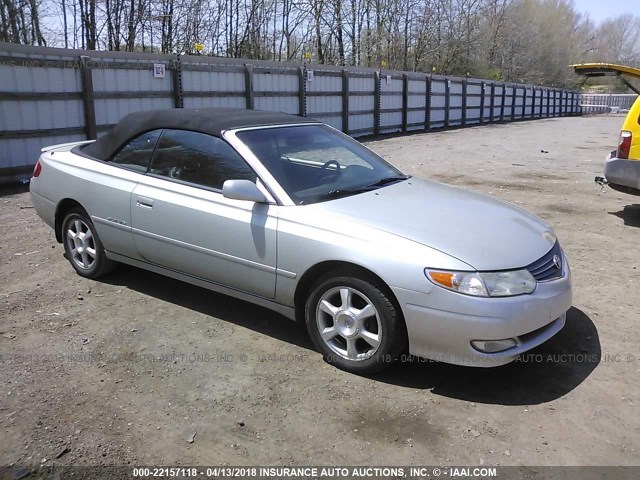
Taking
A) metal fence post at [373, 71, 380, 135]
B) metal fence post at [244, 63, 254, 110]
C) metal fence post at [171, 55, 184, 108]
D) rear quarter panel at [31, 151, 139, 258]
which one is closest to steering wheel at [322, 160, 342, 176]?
rear quarter panel at [31, 151, 139, 258]

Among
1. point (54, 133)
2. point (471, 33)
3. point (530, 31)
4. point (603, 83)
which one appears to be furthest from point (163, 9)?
point (603, 83)

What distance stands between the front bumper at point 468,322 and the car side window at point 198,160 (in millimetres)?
1474

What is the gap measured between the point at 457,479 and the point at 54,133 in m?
9.96

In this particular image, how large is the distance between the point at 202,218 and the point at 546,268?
2.25m

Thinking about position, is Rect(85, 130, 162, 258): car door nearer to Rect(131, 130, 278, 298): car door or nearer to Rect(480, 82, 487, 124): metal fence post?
Rect(131, 130, 278, 298): car door

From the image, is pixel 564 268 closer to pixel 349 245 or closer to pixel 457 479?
pixel 349 245

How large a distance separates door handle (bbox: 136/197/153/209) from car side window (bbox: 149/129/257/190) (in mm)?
229

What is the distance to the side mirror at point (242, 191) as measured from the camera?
3.73 metres

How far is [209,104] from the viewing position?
14070mm

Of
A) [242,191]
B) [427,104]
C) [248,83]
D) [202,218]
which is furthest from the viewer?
[427,104]

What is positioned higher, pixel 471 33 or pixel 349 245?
pixel 471 33

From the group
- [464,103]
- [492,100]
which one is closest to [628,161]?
[464,103]

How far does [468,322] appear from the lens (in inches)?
123

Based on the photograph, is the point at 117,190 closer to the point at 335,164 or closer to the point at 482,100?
the point at 335,164
